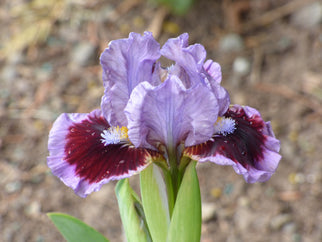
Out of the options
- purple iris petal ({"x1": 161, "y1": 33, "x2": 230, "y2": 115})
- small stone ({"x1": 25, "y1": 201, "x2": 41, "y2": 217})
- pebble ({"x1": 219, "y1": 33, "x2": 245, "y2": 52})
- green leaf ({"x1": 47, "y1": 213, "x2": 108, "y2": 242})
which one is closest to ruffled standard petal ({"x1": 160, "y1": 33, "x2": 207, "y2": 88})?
purple iris petal ({"x1": 161, "y1": 33, "x2": 230, "y2": 115})

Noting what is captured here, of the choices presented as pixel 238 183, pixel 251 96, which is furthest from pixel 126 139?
pixel 251 96

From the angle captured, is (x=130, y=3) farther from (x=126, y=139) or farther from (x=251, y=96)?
(x=126, y=139)

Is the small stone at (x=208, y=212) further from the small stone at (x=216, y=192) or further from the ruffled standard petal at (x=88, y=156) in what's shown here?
the ruffled standard petal at (x=88, y=156)

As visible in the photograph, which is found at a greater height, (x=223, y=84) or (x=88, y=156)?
(x=88, y=156)

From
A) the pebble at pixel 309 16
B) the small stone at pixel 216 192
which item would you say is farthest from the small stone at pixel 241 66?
the small stone at pixel 216 192

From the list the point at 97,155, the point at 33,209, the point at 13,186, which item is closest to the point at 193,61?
the point at 97,155

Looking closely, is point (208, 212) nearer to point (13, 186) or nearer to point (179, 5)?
point (13, 186)
